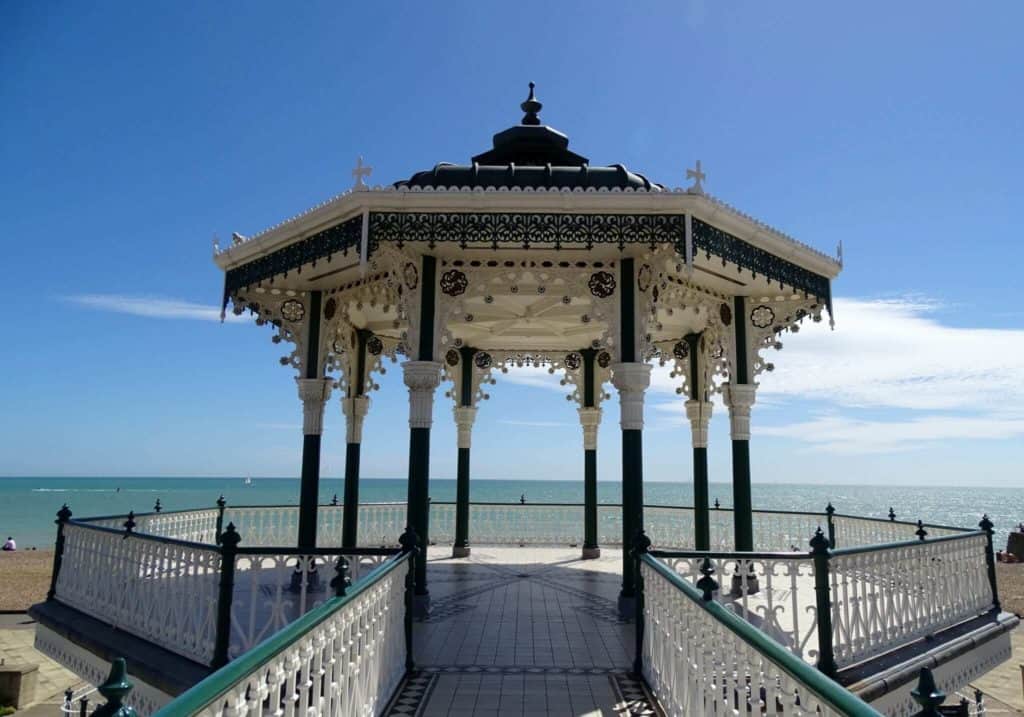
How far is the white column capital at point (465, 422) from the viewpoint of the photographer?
1280 centimetres

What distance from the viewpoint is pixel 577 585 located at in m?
9.16

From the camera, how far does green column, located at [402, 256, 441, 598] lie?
7.39 meters

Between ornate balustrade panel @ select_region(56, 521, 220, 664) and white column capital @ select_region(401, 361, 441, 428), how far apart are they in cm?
267

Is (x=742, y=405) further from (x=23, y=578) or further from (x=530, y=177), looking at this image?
(x=23, y=578)

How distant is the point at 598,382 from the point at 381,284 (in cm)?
598

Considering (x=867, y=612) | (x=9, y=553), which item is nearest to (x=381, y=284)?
(x=867, y=612)

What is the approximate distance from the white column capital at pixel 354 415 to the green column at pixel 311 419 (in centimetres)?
150

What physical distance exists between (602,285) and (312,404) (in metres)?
4.42

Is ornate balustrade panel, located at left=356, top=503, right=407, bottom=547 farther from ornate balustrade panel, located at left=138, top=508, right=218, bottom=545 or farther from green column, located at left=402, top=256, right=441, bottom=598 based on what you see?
green column, located at left=402, top=256, right=441, bottom=598

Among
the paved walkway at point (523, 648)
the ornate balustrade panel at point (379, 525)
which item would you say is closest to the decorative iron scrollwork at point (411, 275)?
the paved walkway at point (523, 648)

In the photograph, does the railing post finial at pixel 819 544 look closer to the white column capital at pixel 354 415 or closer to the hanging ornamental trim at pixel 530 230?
the hanging ornamental trim at pixel 530 230

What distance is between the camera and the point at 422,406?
7.52 m

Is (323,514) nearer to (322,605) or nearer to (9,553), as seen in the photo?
(322,605)

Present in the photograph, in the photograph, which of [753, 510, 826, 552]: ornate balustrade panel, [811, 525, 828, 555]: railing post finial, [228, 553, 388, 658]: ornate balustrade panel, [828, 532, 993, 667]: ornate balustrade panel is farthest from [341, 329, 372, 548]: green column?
[811, 525, 828, 555]: railing post finial
